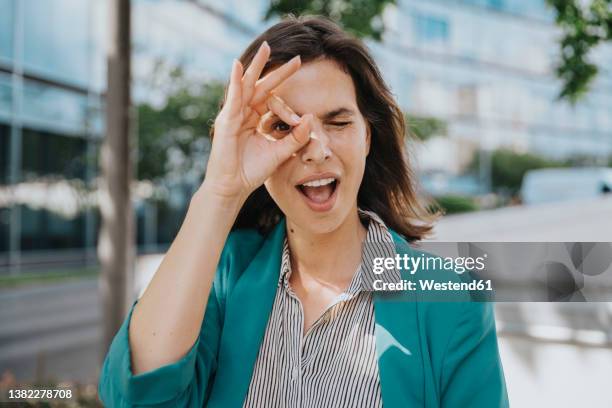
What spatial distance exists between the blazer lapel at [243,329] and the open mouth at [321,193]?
0.69 feet

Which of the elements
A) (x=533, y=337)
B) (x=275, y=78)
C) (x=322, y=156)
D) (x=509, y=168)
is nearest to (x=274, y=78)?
(x=275, y=78)

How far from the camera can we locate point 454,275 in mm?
1500

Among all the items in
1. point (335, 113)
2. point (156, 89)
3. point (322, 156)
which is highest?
point (156, 89)

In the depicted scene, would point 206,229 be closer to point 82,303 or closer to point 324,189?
point 324,189

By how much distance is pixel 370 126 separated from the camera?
1783 mm

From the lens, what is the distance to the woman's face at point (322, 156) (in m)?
1.49

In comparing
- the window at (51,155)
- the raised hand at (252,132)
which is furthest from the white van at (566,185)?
the window at (51,155)

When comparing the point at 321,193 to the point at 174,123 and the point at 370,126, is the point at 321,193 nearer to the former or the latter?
the point at 370,126

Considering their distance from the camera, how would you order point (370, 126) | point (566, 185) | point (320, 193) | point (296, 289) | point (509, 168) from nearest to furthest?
1. point (320, 193)
2. point (296, 289)
3. point (370, 126)
4. point (566, 185)
5. point (509, 168)

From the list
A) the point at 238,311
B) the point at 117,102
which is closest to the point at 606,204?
the point at 117,102

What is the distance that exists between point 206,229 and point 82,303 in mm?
11073

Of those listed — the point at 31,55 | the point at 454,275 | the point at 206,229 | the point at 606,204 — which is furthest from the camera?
the point at 31,55

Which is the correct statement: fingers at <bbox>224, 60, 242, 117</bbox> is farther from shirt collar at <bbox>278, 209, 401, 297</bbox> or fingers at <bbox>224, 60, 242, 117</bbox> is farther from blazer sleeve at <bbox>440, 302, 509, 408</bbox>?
blazer sleeve at <bbox>440, 302, 509, 408</bbox>

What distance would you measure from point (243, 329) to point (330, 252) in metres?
0.32
